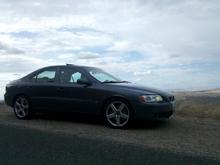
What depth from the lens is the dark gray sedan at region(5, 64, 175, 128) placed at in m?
10.3

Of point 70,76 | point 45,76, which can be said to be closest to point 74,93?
point 70,76

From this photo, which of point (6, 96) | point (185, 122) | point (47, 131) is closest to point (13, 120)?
point (6, 96)

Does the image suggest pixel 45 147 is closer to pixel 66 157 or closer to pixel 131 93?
pixel 66 157

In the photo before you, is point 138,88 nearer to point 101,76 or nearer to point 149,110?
point 149,110

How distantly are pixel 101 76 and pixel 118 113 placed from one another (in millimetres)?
1464

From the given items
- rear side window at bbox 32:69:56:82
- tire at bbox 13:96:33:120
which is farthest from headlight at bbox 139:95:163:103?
tire at bbox 13:96:33:120

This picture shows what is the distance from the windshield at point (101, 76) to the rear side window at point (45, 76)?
1041 mm

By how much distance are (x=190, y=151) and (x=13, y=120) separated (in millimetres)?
5744

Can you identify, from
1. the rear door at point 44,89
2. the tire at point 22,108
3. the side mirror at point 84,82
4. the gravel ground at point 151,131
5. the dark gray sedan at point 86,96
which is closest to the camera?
the gravel ground at point 151,131

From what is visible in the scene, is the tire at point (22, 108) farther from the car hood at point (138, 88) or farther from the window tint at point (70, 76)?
the car hood at point (138, 88)

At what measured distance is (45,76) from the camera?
12.0 meters

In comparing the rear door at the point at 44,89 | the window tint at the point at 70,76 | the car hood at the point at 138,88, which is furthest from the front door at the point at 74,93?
the car hood at the point at 138,88

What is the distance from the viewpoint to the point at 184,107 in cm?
1341

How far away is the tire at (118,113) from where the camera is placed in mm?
10344
